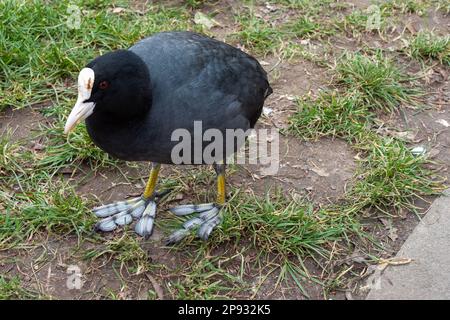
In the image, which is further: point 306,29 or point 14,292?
point 306,29

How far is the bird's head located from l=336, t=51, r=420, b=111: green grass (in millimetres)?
2445

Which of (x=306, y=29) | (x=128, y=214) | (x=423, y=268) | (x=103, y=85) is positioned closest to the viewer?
(x=103, y=85)

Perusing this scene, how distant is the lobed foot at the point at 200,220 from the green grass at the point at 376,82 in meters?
1.86

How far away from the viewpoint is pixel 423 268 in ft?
13.0

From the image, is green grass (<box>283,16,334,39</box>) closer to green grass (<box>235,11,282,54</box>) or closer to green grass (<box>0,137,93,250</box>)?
green grass (<box>235,11,282,54</box>)

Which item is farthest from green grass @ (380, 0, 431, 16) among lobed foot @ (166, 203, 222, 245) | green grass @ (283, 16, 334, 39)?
lobed foot @ (166, 203, 222, 245)

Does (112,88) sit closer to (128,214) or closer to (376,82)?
(128,214)

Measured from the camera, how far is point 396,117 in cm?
534

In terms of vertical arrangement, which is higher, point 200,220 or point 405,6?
point 405,6

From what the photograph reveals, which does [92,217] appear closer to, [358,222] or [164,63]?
[164,63]

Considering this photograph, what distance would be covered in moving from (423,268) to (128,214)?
6.86ft

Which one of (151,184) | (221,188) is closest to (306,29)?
(221,188)

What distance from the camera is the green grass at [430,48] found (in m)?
5.82

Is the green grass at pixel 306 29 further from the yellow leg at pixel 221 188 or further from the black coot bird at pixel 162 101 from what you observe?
the yellow leg at pixel 221 188
